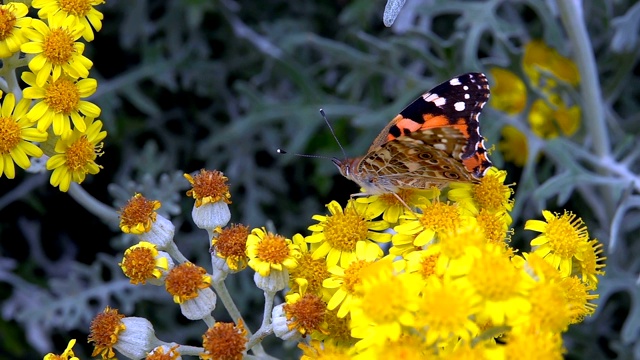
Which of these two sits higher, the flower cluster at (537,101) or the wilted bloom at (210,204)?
the wilted bloom at (210,204)

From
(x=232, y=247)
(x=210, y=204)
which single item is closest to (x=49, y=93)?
(x=210, y=204)

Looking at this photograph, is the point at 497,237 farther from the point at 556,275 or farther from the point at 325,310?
the point at 325,310

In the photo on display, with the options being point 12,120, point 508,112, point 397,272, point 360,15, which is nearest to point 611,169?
point 508,112

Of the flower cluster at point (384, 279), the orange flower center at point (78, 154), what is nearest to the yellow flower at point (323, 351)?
the flower cluster at point (384, 279)

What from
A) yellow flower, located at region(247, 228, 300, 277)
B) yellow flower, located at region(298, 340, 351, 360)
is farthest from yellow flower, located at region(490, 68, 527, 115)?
yellow flower, located at region(298, 340, 351, 360)

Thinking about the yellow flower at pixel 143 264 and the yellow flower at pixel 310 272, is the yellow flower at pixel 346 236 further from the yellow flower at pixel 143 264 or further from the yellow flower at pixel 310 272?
the yellow flower at pixel 143 264

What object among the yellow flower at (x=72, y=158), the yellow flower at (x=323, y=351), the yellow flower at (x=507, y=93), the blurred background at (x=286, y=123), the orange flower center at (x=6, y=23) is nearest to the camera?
the yellow flower at (x=323, y=351)

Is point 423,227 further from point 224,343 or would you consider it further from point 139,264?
point 139,264
